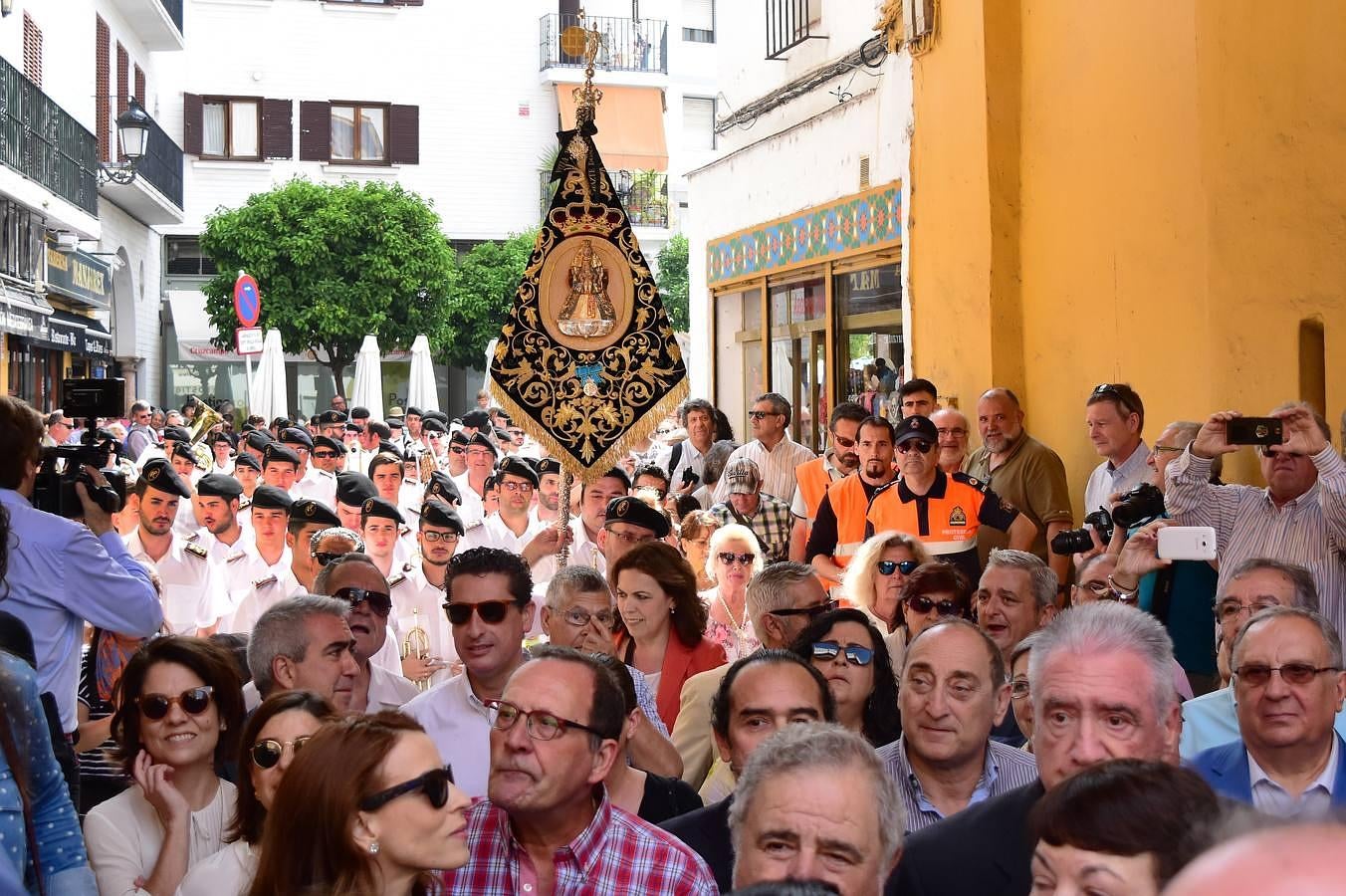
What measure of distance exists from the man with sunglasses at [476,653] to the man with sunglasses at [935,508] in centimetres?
287

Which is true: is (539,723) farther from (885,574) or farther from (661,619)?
(885,574)

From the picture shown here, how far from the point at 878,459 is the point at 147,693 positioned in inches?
191

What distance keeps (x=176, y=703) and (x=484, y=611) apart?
3.71 feet

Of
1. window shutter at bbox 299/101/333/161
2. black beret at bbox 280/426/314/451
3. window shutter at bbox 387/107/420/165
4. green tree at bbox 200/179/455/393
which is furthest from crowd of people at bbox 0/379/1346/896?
window shutter at bbox 387/107/420/165

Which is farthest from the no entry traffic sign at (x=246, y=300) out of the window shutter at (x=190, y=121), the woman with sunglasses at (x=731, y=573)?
the woman with sunglasses at (x=731, y=573)

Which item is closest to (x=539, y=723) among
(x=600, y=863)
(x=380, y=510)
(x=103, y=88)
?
(x=600, y=863)

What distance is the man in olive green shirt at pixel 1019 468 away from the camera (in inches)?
352

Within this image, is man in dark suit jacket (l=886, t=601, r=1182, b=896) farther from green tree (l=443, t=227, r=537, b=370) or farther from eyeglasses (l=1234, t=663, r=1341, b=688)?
green tree (l=443, t=227, r=537, b=370)

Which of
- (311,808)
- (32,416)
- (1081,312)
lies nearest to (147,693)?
(32,416)

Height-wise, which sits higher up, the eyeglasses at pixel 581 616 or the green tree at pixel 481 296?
the green tree at pixel 481 296

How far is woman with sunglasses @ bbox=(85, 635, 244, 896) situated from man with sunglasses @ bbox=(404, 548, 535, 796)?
0.65 m

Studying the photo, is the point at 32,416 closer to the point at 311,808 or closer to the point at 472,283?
the point at 311,808

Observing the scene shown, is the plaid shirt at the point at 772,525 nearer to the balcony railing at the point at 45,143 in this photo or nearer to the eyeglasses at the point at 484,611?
the eyeglasses at the point at 484,611

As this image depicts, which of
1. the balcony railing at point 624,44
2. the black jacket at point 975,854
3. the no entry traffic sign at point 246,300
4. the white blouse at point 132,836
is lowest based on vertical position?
the white blouse at point 132,836
